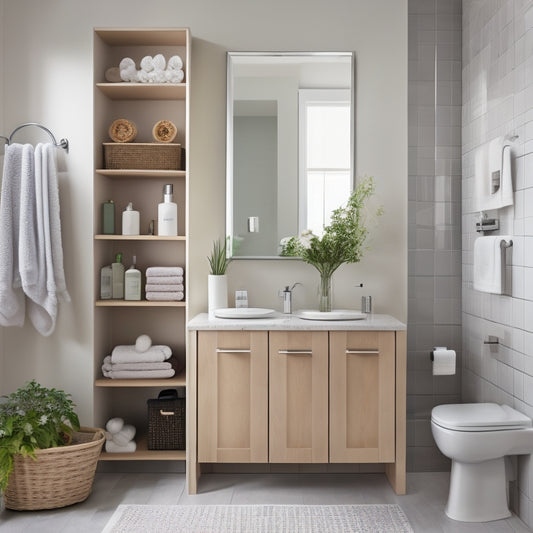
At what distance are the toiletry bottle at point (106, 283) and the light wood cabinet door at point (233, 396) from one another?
0.67 metres

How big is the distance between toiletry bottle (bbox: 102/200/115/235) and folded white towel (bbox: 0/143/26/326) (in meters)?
0.43

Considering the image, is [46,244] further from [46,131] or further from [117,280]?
[46,131]

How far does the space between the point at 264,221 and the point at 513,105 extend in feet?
4.35

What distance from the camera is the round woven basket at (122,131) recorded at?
10.4ft

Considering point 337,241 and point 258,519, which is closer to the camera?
point 258,519

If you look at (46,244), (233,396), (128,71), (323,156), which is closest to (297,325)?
(233,396)

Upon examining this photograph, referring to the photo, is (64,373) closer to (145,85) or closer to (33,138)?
(33,138)

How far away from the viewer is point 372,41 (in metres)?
3.24

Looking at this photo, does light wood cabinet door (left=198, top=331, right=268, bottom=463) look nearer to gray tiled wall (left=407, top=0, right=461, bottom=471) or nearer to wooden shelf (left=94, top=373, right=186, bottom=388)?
wooden shelf (left=94, top=373, right=186, bottom=388)

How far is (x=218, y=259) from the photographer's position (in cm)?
320

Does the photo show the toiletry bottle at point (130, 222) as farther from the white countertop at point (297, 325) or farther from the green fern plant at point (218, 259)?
the white countertop at point (297, 325)

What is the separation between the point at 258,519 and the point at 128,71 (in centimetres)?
225

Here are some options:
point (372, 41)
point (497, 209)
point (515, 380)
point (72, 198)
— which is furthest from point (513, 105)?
point (72, 198)

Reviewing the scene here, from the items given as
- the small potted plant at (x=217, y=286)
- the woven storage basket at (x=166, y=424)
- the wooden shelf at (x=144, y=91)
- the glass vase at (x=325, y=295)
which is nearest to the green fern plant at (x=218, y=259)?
the small potted plant at (x=217, y=286)
